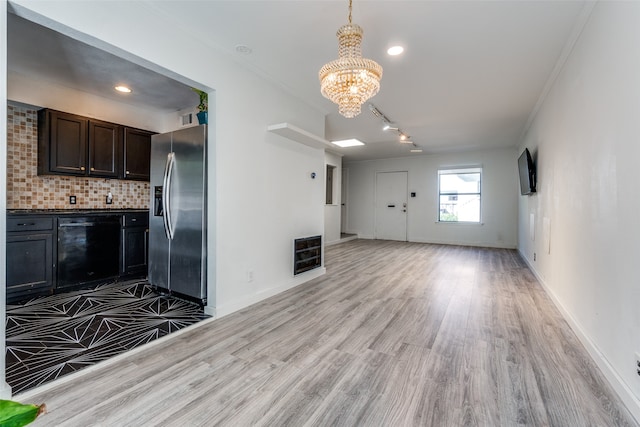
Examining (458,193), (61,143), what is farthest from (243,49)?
(458,193)

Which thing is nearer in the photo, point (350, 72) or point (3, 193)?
point (3, 193)

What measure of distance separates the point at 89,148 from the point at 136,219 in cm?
106

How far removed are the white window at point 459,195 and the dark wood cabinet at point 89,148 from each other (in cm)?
725

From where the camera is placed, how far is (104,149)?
391cm

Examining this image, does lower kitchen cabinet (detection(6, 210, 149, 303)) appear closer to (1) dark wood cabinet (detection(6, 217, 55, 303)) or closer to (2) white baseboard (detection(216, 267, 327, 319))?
(1) dark wood cabinet (detection(6, 217, 55, 303))

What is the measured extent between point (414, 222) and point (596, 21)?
677 centimetres

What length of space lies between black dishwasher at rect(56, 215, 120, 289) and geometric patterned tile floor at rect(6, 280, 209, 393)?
0.21 metres

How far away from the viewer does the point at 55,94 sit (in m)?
3.65

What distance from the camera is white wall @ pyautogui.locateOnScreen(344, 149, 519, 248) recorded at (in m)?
7.46

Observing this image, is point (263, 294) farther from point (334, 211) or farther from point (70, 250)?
point (334, 211)

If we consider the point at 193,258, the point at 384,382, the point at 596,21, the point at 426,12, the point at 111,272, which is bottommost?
the point at 384,382

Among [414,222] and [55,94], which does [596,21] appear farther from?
[414,222]

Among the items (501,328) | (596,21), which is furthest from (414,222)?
(596,21)

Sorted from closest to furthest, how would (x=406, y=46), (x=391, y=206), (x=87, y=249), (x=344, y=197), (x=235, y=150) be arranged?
1. (x=406, y=46)
2. (x=235, y=150)
3. (x=87, y=249)
4. (x=391, y=206)
5. (x=344, y=197)
